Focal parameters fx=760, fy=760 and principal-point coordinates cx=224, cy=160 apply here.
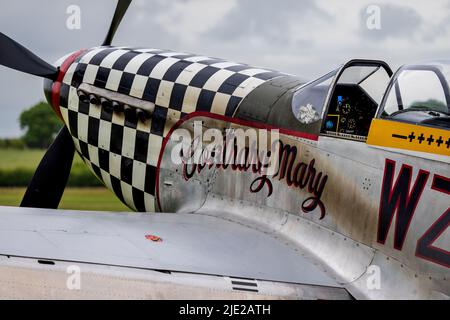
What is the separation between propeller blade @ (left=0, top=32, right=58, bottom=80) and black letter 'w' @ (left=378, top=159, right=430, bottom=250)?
4372 millimetres

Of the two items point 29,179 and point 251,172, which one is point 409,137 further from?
point 29,179

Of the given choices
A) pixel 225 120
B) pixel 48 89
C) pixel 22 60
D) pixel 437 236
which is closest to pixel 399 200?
pixel 437 236

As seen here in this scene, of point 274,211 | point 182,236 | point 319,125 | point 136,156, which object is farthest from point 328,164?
point 136,156

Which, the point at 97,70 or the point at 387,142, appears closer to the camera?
the point at 387,142

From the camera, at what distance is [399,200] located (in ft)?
14.8

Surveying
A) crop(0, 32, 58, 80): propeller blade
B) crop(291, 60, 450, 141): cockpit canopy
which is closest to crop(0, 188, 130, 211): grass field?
crop(0, 32, 58, 80): propeller blade

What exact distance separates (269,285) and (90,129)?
358 centimetres

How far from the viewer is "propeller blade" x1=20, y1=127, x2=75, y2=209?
7.77 meters

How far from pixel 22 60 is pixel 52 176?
121 centimetres

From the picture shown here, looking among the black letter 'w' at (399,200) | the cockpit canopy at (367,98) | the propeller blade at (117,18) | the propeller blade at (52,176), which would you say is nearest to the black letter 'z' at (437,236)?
the black letter 'w' at (399,200)

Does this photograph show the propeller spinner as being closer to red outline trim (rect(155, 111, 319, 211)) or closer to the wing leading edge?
red outline trim (rect(155, 111, 319, 211))

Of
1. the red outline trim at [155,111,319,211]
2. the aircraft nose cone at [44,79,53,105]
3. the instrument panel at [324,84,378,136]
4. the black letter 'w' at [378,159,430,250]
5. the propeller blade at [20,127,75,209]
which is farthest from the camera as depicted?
the aircraft nose cone at [44,79,53,105]

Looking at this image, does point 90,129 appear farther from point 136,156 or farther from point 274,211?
point 274,211

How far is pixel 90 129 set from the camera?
25.0 ft
